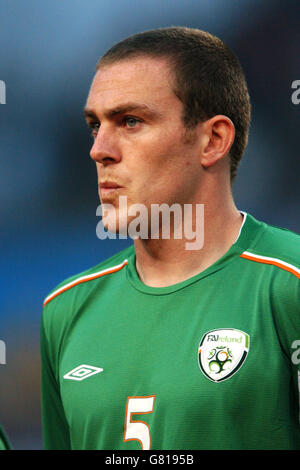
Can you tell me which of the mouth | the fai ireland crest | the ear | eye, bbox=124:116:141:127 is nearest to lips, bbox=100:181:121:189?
the mouth

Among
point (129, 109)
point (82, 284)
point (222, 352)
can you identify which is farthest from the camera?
point (82, 284)

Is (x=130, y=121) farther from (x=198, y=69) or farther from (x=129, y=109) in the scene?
(x=198, y=69)

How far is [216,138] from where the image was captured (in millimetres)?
2168

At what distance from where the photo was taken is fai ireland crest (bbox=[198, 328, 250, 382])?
1912 mm

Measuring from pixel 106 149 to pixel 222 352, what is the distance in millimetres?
688

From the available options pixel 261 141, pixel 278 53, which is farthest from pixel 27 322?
pixel 278 53

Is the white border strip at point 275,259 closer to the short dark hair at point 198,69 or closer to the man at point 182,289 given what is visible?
the man at point 182,289

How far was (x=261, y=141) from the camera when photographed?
4.63 m

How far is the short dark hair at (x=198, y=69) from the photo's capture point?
2111 mm

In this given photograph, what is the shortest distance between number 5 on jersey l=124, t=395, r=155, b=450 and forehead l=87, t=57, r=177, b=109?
0.88 m

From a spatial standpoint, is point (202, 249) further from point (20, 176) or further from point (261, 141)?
point (20, 176)

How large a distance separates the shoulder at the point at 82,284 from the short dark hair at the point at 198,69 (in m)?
0.56

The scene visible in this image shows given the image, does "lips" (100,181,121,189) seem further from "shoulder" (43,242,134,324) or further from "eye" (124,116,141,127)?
"shoulder" (43,242,134,324)

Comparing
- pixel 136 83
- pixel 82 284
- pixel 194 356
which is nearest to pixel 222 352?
pixel 194 356
